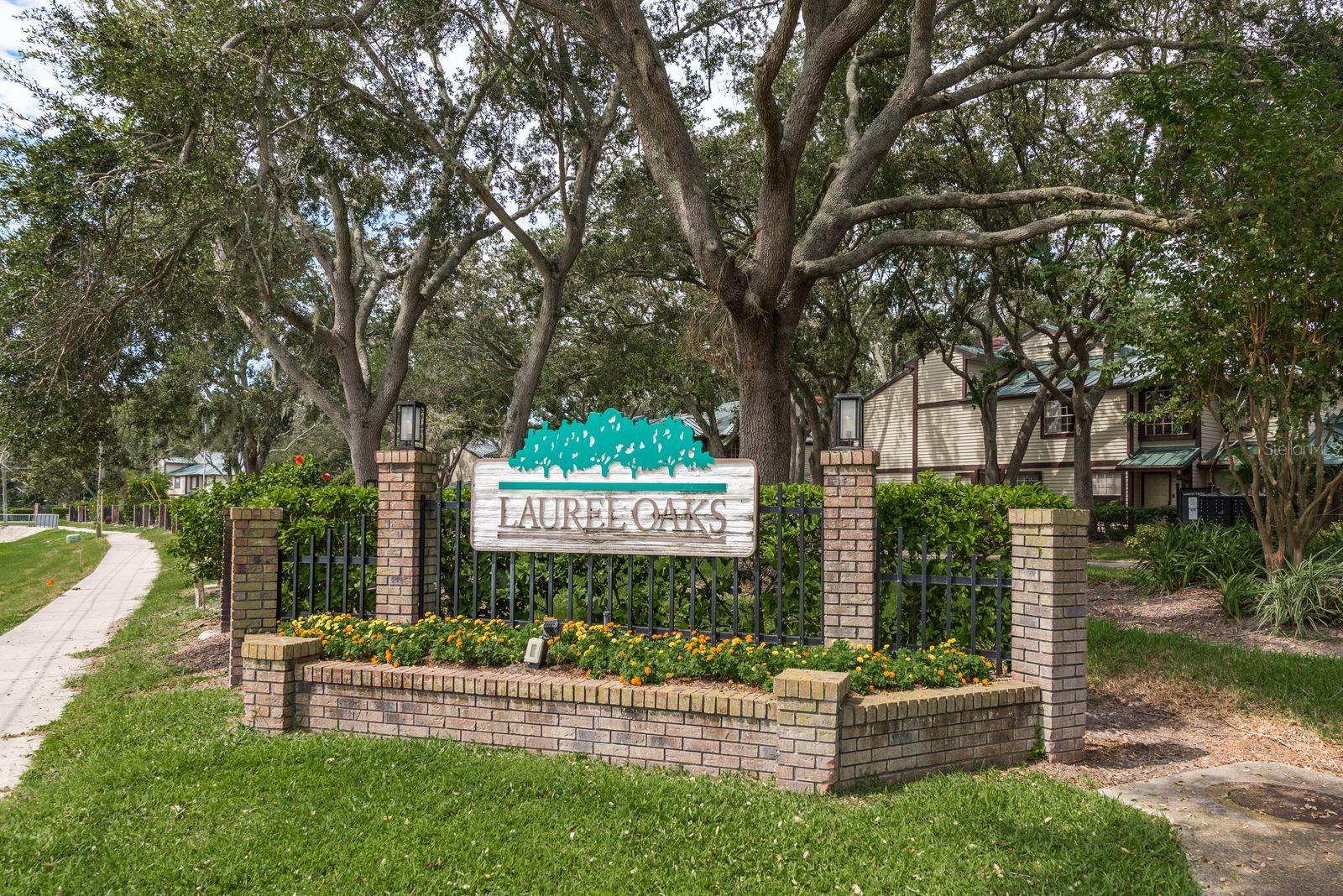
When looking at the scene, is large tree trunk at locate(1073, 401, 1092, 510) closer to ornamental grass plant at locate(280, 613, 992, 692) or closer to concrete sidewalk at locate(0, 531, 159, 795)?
ornamental grass plant at locate(280, 613, 992, 692)

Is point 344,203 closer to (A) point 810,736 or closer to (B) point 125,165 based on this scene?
(B) point 125,165

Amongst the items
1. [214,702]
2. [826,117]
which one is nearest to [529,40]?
[826,117]

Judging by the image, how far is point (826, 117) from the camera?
17.2 meters

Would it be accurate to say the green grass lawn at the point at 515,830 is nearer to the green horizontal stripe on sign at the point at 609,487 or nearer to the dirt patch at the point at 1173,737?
the dirt patch at the point at 1173,737

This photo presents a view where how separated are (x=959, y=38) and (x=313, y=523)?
1413 cm

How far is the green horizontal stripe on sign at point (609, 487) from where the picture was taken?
6.34 metres

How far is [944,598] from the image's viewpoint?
→ 6.20 m

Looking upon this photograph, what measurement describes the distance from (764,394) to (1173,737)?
5256 millimetres

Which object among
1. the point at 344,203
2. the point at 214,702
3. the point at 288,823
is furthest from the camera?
the point at 344,203

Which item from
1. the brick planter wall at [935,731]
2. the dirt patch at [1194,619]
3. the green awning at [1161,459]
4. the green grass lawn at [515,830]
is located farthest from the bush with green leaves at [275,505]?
the green awning at [1161,459]

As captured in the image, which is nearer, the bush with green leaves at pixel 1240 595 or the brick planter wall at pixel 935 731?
the brick planter wall at pixel 935 731

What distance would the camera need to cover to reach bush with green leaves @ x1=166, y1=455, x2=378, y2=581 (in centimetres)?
836

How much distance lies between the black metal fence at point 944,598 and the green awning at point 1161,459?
75.6 feet

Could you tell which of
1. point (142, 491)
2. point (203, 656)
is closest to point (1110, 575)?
point (203, 656)
